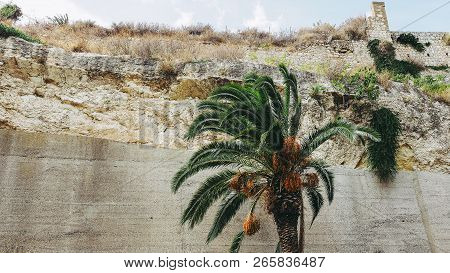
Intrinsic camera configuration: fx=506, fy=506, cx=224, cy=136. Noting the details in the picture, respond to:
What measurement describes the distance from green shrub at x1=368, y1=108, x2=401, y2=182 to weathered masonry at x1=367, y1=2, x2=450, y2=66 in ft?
31.5

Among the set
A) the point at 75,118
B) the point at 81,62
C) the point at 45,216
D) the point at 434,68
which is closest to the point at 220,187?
the point at 45,216

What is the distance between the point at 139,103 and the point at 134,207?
3.41 metres

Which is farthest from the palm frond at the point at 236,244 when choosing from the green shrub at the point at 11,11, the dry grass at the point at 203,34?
the green shrub at the point at 11,11

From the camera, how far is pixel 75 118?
13875 mm

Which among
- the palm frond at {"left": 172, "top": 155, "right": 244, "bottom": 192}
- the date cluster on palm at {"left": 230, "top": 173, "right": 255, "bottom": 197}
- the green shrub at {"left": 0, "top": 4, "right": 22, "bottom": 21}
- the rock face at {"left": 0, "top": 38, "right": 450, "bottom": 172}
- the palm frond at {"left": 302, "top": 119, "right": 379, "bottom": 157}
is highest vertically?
the green shrub at {"left": 0, "top": 4, "right": 22, "bottom": 21}

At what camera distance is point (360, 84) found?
16.0 m

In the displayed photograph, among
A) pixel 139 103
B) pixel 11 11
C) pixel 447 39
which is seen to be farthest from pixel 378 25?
pixel 11 11

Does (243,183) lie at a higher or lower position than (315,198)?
higher

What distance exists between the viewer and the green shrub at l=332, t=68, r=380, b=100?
51.6 ft

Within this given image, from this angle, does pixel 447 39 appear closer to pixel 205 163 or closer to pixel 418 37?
pixel 418 37

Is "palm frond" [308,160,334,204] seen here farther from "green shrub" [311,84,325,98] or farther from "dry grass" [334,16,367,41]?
"dry grass" [334,16,367,41]

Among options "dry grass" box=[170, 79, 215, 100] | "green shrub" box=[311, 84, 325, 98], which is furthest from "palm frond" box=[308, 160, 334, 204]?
"dry grass" box=[170, 79, 215, 100]

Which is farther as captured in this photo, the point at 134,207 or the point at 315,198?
the point at 134,207

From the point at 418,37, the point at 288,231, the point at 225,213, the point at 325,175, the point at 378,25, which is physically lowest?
the point at 288,231
